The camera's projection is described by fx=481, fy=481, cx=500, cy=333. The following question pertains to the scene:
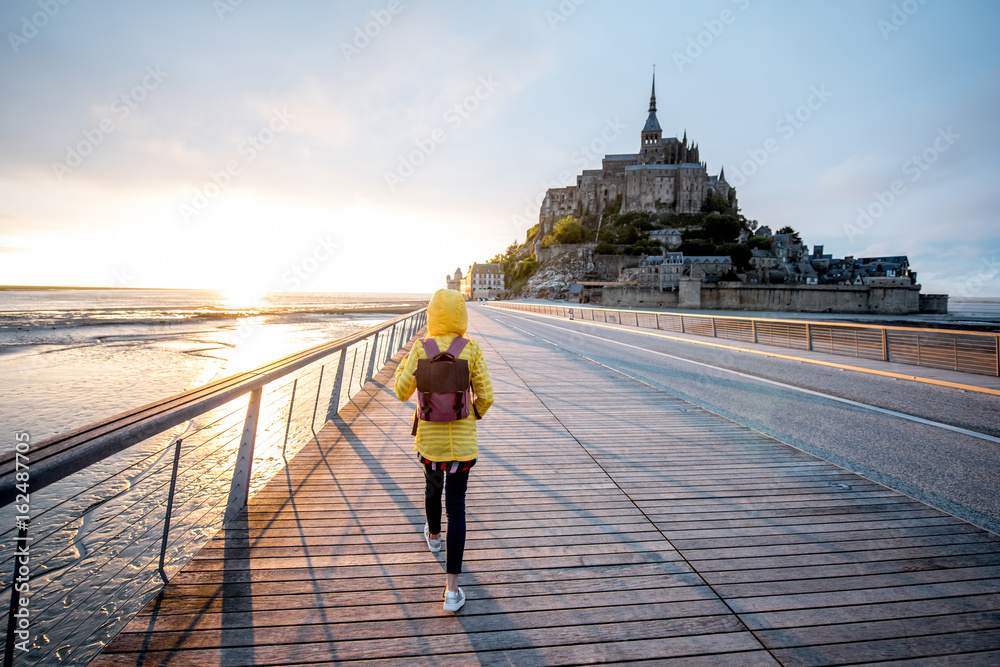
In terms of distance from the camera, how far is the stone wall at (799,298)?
→ 232 feet

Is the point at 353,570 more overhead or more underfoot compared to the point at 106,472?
more overhead

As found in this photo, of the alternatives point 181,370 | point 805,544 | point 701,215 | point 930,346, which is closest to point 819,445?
point 805,544

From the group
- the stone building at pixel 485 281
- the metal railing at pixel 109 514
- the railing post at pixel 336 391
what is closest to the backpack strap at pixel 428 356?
the metal railing at pixel 109 514

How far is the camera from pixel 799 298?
72250 millimetres

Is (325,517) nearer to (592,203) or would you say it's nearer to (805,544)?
(805,544)

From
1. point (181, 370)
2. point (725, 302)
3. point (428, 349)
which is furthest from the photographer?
point (725, 302)

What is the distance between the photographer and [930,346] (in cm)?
1138

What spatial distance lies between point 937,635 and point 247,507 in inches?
167

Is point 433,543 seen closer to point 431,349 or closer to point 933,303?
point 431,349

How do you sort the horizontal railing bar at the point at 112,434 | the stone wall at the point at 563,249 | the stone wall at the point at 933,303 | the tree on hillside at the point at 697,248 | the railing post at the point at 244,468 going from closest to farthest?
the horizontal railing bar at the point at 112,434, the railing post at the point at 244,468, the stone wall at the point at 933,303, the tree on hillside at the point at 697,248, the stone wall at the point at 563,249

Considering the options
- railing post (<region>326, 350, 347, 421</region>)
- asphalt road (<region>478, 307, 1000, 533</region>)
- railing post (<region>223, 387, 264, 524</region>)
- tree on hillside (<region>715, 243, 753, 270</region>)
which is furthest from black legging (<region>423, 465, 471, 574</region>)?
tree on hillside (<region>715, 243, 753, 270</region>)

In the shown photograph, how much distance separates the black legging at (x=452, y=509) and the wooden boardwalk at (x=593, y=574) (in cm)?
25

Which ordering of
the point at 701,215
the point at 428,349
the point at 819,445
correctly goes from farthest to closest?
1. the point at 701,215
2. the point at 819,445
3. the point at 428,349

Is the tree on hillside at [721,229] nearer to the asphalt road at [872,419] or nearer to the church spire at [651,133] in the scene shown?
the church spire at [651,133]
